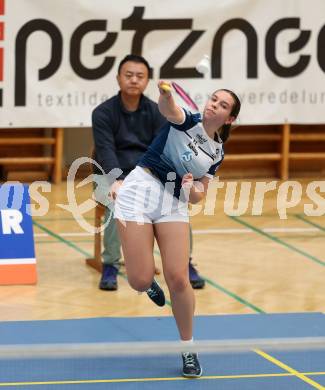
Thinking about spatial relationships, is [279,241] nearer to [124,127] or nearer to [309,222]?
[309,222]

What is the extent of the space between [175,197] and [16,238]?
2.68 meters

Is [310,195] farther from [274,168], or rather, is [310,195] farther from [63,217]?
[63,217]

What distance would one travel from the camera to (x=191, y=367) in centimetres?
687

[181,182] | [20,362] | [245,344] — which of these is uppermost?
[181,182]

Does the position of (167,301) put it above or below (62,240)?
below

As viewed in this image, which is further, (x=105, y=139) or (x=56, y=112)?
(x=56, y=112)

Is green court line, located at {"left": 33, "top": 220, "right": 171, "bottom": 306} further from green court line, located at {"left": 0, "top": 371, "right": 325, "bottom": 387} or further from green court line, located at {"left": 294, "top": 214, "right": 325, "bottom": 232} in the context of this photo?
green court line, located at {"left": 0, "top": 371, "right": 325, "bottom": 387}

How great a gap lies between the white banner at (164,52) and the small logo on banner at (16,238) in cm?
356

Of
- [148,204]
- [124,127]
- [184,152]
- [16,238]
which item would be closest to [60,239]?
[16,238]

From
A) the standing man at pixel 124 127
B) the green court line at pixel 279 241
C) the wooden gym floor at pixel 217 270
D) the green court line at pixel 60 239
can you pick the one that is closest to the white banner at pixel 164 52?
the wooden gym floor at pixel 217 270

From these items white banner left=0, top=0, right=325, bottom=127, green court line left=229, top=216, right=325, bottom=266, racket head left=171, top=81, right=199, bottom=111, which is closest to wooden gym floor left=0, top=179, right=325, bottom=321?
green court line left=229, top=216, right=325, bottom=266

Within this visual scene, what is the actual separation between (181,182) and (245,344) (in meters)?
2.44

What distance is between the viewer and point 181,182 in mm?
6887

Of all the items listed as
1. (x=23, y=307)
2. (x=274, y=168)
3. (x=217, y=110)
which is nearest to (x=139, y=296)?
(x=23, y=307)
